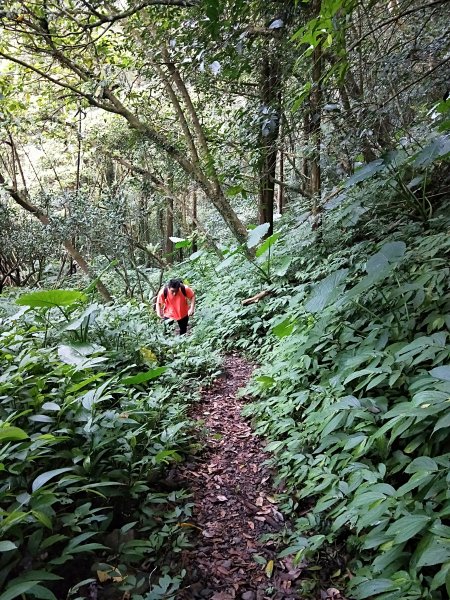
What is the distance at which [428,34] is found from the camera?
15.2 ft

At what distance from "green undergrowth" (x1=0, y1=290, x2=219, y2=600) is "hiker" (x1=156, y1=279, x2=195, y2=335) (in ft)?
7.41

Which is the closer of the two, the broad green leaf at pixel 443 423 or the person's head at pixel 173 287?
the broad green leaf at pixel 443 423

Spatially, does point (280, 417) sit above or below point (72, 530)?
below

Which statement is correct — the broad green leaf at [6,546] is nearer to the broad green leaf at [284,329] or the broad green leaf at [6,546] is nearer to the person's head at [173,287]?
the broad green leaf at [284,329]

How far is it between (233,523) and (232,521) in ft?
0.06

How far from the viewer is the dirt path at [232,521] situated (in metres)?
2.17

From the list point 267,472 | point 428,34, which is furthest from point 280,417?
point 428,34

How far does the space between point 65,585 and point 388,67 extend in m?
5.05

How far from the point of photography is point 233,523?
8.68ft

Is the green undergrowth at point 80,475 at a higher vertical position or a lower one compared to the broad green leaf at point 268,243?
lower

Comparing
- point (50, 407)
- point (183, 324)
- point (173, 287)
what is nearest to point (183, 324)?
point (183, 324)

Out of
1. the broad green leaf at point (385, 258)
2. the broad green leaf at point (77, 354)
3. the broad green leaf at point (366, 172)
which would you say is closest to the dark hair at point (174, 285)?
the broad green leaf at point (77, 354)

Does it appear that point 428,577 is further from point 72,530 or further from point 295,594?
point 72,530

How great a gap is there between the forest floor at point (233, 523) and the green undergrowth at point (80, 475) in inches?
5.5
